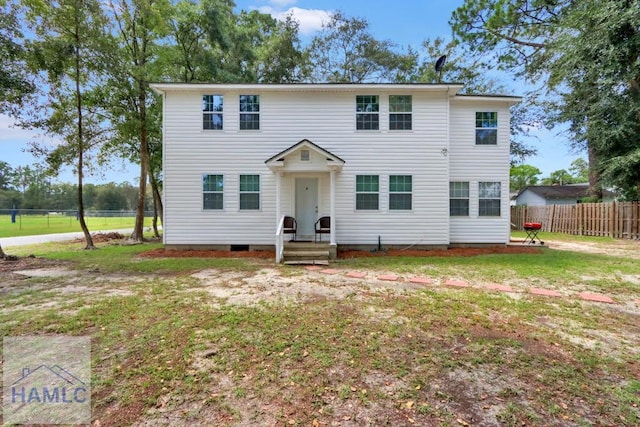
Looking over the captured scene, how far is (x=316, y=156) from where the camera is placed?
9.97 meters

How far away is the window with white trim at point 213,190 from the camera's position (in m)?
11.0

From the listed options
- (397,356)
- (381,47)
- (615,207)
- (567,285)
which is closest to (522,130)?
(615,207)

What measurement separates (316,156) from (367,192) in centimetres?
244

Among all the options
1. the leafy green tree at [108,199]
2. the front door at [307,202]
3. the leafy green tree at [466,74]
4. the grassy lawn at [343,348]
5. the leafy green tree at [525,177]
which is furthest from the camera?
the leafy green tree at [108,199]

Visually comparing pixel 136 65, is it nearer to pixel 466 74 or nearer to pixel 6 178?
pixel 466 74

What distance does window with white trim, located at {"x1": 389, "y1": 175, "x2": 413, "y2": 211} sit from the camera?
36.1 feet

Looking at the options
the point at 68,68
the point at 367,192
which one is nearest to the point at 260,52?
the point at 68,68

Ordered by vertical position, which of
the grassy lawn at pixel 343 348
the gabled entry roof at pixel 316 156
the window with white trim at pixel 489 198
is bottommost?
the grassy lawn at pixel 343 348

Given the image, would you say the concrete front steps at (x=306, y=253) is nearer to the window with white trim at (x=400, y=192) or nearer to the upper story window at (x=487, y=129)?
the window with white trim at (x=400, y=192)

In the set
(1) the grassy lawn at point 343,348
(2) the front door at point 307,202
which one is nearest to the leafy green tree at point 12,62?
(1) the grassy lawn at point 343,348

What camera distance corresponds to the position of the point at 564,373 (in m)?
2.97

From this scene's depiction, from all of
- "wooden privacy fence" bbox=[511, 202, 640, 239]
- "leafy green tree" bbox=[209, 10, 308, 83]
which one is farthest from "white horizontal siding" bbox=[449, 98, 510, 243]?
"leafy green tree" bbox=[209, 10, 308, 83]

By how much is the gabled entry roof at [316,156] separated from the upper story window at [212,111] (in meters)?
2.96

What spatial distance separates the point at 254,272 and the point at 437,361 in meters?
5.30
